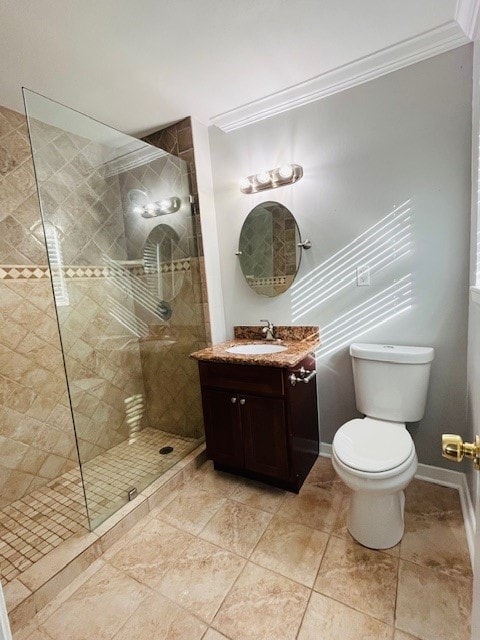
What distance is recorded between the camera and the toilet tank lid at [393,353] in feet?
5.06

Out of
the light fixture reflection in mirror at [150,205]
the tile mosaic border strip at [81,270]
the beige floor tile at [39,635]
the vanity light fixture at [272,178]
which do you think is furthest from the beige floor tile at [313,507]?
the light fixture reflection in mirror at [150,205]

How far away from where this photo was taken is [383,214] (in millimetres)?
1698

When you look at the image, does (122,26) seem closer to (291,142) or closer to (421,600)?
(291,142)

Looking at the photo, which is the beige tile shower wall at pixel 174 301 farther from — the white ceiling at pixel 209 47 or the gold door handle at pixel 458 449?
the gold door handle at pixel 458 449

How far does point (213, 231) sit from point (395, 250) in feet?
3.98

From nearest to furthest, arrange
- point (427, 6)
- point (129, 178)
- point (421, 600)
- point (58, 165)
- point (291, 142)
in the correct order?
point (421, 600), point (427, 6), point (58, 165), point (291, 142), point (129, 178)

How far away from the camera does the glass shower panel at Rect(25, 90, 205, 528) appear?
1.83 meters

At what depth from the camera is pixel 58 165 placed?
1.76 metres

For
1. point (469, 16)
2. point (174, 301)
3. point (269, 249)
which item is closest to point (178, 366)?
point (174, 301)

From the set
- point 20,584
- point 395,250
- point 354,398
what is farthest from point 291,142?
point 20,584

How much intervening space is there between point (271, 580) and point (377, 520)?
0.53m

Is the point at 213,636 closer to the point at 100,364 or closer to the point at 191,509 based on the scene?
the point at 191,509

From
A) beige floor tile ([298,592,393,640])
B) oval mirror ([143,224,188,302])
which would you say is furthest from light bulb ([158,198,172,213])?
beige floor tile ([298,592,393,640])

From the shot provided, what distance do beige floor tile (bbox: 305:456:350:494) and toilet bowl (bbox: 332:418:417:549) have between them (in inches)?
11.4
